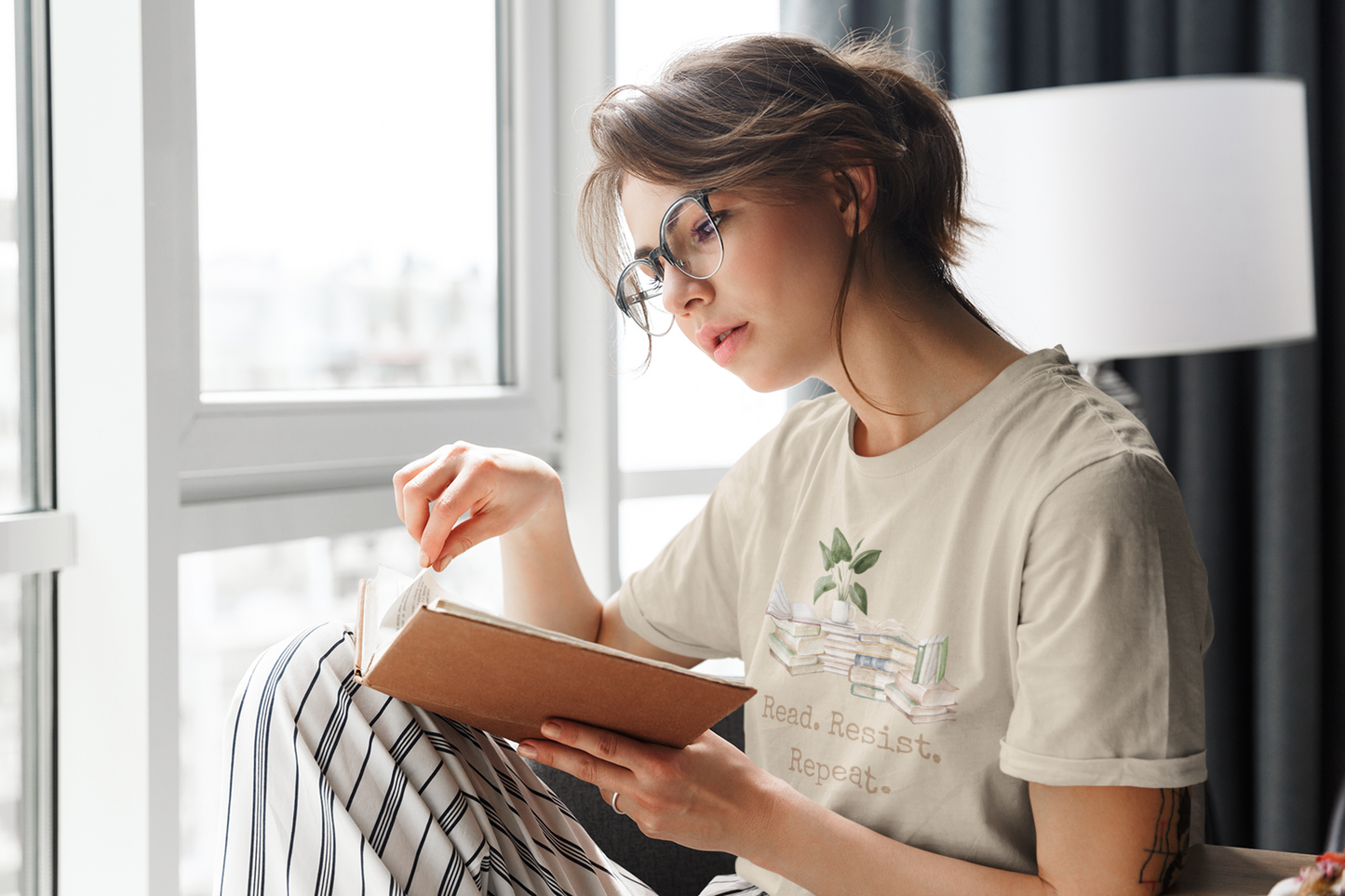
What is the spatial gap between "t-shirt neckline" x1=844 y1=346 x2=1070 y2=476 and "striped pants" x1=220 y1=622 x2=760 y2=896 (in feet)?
1.36

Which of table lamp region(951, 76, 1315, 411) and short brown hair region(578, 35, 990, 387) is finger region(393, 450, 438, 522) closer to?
short brown hair region(578, 35, 990, 387)

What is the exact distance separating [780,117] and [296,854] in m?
0.63

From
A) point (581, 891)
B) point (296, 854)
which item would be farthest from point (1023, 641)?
point (296, 854)

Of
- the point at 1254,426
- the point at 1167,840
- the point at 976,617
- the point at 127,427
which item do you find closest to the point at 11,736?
the point at 127,427

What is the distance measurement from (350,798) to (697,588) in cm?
47

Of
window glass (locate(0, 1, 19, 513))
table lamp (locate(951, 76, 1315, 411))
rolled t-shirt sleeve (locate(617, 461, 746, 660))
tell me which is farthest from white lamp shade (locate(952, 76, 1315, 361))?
window glass (locate(0, 1, 19, 513))

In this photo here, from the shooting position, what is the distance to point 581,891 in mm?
821

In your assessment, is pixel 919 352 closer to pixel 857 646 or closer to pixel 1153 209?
pixel 857 646

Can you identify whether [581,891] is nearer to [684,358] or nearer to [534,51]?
[684,358]

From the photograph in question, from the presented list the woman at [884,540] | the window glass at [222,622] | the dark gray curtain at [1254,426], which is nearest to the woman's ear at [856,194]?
the woman at [884,540]

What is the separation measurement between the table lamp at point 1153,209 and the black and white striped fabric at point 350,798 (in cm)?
81

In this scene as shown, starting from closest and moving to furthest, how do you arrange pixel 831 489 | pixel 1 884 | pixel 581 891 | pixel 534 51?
pixel 581 891
pixel 831 489
pixel 1 884
pixel 534 51

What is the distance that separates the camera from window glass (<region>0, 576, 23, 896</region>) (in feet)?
3.53

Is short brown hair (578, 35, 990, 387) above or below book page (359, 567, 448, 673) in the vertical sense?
above
